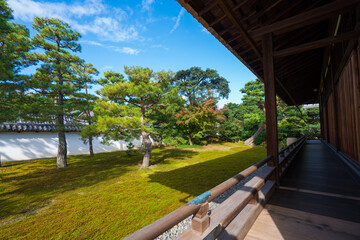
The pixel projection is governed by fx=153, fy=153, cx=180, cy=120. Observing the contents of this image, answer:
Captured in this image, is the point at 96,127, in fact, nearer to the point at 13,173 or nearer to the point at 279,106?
the point at 13,173

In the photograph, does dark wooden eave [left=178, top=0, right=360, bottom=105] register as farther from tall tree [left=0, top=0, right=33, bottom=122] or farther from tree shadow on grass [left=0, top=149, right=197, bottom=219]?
tall tree [left=0, top=0, right=33, bottom=122]

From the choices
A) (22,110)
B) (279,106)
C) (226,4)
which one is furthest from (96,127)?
A: (279,106)

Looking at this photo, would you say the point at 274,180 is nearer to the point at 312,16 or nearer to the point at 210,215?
the point at 210,215

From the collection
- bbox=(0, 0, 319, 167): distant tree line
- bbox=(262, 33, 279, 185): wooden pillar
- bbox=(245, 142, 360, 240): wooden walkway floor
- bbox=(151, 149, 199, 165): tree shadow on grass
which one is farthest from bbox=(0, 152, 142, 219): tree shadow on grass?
bbox=(262, 33, 279, 185): wooden pillar

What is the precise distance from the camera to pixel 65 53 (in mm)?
8438

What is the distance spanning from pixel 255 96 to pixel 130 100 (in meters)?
16.9

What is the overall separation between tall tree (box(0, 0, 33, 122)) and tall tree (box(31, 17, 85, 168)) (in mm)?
716

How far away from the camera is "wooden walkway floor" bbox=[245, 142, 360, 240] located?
1765 millimetres

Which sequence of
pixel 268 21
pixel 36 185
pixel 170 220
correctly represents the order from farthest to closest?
pixel 36 185 < pixel 268 21 < pixel 170 220

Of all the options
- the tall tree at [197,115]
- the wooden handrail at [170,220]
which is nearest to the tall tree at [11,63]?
the wooden handrail at [170,220]

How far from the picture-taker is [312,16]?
2559 millimetres

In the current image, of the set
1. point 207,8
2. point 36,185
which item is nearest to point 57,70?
point 36,185

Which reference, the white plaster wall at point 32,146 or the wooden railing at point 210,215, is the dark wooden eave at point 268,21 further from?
the white plaster wall at point 32,146

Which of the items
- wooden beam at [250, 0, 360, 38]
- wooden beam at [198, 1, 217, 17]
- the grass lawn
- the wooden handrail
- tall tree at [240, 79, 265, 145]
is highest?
tall tree at [240, 79, 265, 145]
